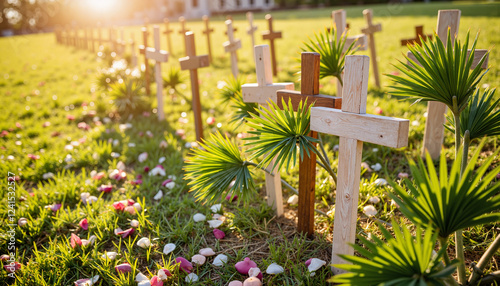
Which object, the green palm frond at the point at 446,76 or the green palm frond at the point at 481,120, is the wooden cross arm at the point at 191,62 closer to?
the green palm frond at the point at 446,76

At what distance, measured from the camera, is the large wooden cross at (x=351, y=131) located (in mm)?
1337

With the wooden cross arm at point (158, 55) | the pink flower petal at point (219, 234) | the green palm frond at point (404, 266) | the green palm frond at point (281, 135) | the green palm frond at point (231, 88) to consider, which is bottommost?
the pink flower petal at point (219, 234)

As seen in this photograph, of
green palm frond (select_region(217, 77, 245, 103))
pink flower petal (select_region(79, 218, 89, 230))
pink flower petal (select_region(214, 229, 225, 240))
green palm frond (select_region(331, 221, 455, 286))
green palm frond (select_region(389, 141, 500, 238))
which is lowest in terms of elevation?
pink flower petal (select_region(214, 229, 225, 240))

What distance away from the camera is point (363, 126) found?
4.64 feet

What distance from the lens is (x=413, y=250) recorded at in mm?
1040

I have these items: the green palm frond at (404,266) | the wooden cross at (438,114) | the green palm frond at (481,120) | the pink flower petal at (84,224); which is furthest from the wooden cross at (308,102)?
the pink flower petal at (84,224)

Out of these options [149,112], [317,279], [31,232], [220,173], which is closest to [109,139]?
[149,112]

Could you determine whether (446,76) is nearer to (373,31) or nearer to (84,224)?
(84,224)

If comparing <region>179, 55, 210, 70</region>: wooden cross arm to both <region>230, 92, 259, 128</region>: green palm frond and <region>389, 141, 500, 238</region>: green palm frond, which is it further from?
<region>389, 141, 500, 238</region>: green palm frond

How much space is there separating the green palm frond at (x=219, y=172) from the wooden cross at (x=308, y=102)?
12.1 inches

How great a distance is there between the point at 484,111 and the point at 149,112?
168 inches

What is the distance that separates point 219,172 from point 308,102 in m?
0.58

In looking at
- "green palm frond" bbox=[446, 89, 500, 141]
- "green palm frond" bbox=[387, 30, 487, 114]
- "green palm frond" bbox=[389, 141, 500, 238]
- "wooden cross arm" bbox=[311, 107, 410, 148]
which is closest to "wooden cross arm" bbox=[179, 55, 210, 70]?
"wooden cross arm" bbox=[311, 107, 410, 148]

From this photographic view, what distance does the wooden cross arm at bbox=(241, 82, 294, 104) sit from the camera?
200cm
